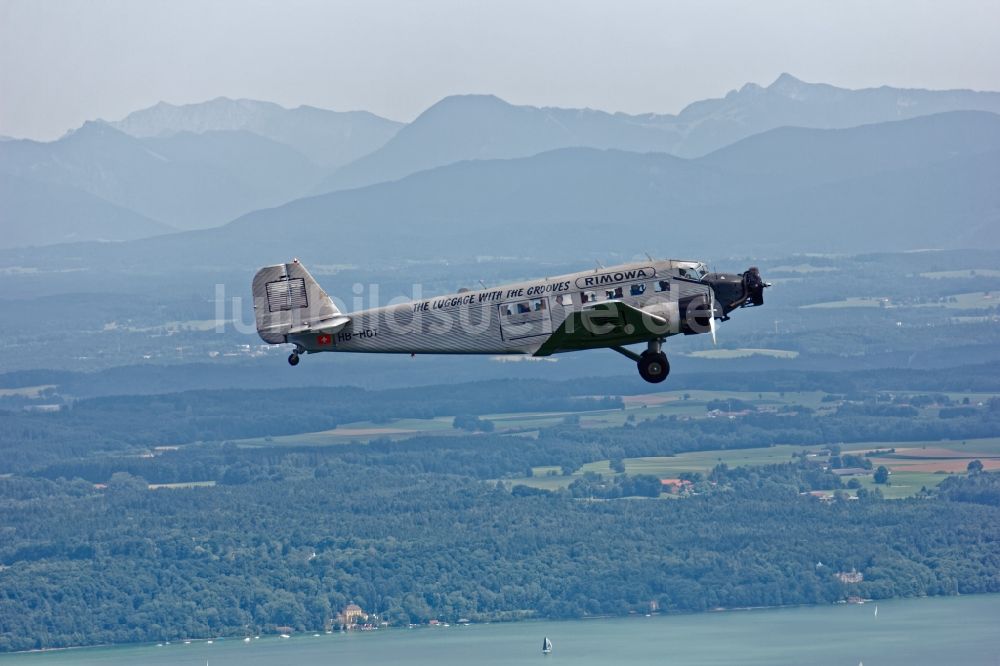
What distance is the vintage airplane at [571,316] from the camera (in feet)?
209

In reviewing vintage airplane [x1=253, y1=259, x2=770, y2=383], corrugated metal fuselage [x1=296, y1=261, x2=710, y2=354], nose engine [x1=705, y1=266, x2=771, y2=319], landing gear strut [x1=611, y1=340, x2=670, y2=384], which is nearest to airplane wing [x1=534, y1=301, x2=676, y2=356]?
vintage airplane [x1=253, y1=259, x2=770, y2=383]

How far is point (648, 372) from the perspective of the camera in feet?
214

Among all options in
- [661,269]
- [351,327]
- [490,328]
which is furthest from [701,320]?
[351,327]

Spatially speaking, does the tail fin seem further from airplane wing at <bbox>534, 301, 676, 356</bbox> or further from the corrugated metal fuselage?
airplane wing at <bbox>534, 301, 676, 356</bbox>

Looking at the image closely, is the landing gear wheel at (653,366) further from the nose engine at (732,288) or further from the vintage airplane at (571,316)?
the nose engine at (732,288)

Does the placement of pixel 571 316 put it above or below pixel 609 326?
above

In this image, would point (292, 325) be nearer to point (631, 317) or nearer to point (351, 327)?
point (351, 327)

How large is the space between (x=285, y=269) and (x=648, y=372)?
45.3 feet

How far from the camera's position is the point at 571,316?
6344 centimetres

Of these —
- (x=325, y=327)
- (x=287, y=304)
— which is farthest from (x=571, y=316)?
(x=287, y=304)

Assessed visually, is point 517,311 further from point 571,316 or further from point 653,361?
point 653,361

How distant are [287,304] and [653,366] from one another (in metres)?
13.5

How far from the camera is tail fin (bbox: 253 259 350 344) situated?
2682 inches

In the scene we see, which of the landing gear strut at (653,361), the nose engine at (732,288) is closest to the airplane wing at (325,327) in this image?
the landing gear strut at (653,361)
